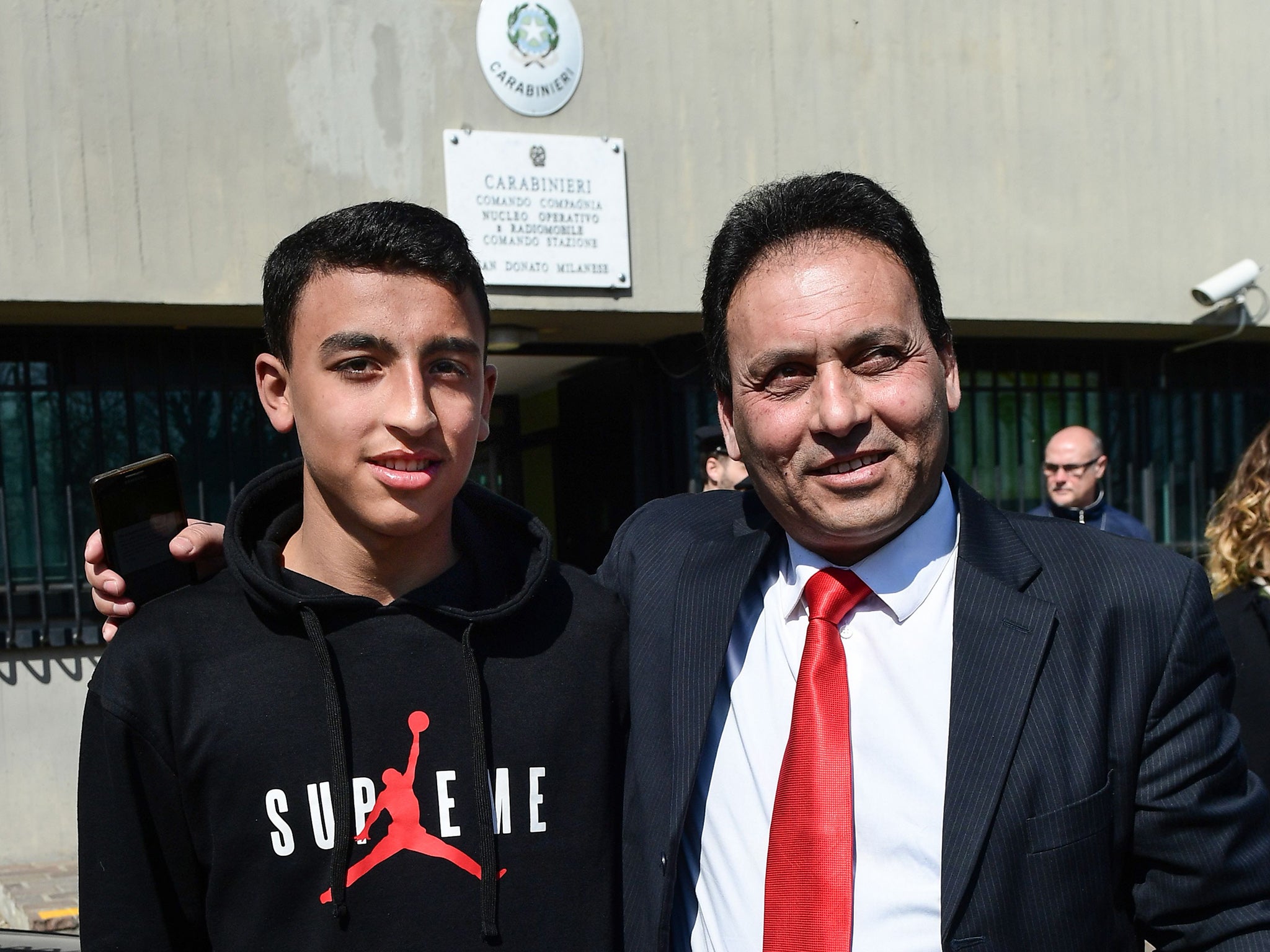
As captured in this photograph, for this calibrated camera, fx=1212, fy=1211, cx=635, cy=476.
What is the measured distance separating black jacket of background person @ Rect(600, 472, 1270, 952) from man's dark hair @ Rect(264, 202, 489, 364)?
81 centimetres

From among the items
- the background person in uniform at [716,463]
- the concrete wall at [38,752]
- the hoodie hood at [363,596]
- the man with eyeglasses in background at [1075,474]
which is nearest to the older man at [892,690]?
the hoodie hood at [363,596]

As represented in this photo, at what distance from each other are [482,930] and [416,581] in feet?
1.78

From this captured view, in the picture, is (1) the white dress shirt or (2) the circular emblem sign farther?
(2) the circular emblem sign

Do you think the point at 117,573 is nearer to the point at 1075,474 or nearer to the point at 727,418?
the point at 727,418

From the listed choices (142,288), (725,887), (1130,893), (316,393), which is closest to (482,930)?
(725,887)

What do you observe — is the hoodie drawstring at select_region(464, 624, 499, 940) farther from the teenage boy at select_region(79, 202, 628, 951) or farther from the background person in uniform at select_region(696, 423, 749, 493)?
the background person in uniform at select_region(696, 423, 749, 493)

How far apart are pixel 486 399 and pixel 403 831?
694mm

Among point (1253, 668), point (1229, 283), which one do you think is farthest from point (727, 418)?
point (1229, 283)

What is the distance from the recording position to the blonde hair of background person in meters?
3.29

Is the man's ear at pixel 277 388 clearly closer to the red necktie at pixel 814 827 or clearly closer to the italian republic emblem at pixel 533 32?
the red necktie at pixel 814 827

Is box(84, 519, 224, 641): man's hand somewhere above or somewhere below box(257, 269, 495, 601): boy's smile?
below

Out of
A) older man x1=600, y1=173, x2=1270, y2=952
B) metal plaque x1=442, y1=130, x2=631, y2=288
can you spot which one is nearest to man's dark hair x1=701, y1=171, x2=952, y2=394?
older man x1=600, y1=173, x2=1270, y2=952

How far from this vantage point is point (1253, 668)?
3154 millimetres

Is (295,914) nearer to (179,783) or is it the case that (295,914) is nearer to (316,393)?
(179,783)
